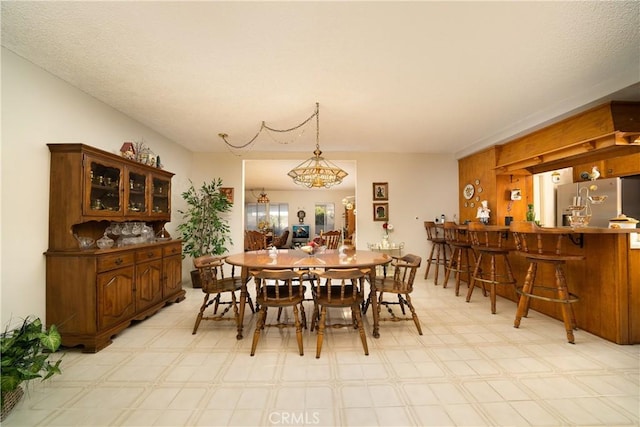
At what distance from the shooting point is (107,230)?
2.94 m

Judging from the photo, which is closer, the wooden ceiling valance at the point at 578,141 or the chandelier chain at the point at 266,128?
the wooden ceiling valance at the point at 578,141

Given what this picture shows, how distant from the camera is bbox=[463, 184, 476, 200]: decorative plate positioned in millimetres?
5062

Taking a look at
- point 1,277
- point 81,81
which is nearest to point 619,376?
point 1,277

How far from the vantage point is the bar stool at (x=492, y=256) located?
337 cm

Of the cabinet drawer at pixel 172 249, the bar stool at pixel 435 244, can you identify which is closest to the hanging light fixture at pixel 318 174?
the cabinet drawer at pixel 172 249

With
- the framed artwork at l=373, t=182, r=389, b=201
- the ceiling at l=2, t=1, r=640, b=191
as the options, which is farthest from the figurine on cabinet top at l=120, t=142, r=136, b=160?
the framed artwork at l=373, t=182, r=389, b=201

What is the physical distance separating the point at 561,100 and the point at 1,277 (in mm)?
5696

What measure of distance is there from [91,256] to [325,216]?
9536 mm

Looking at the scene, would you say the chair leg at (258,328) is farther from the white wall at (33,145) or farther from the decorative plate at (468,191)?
the decorative plate at (468,191)

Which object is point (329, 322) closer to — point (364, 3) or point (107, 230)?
point (107, 230)

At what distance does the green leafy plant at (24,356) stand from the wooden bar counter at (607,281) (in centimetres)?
444

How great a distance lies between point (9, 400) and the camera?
1600 millimetres

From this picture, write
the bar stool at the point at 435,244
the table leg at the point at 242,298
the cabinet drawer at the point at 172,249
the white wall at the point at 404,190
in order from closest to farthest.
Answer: the table leg at the point at 242,298
the cabinet drawer at the point at 172,249
the bar stool at the point at 435,244
the white wall at the point at 404,190

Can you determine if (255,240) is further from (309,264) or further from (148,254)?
(309,264)
